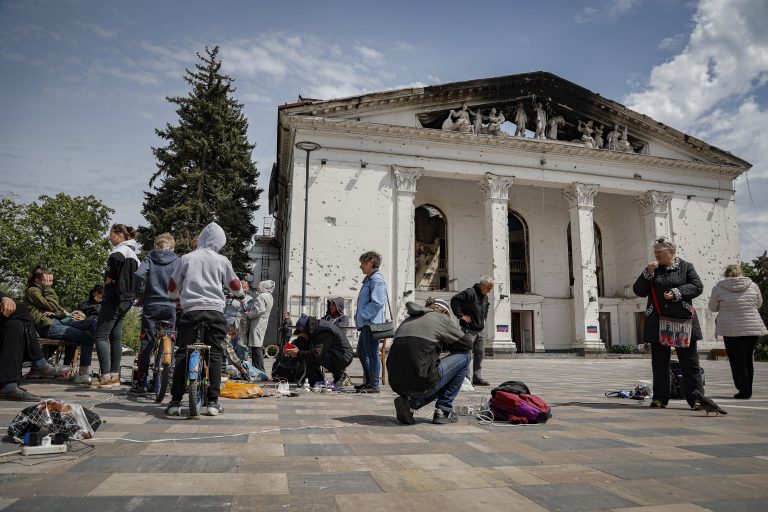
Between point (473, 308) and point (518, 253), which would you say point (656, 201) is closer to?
point (518, 253)

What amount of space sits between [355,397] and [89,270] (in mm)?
32812

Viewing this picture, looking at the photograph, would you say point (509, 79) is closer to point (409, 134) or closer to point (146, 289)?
point (409, 134)

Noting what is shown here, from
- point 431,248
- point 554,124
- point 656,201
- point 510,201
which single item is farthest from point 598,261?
point 431,248

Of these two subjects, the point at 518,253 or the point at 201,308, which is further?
the point at 518,253

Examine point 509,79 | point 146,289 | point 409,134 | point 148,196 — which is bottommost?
point 146,289

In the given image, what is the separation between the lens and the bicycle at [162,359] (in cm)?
577

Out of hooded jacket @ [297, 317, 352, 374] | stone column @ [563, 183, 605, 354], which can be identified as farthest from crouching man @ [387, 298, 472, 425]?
stone column @ [563, 183, 605, 354]

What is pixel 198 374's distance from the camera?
4.89 meters

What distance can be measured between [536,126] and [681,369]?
2193 centimetres

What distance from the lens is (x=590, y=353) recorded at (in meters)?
24.4

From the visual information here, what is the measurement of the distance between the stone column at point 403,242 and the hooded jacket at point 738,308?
15.8 meters

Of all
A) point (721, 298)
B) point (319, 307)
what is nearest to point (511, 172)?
point (319, 307)

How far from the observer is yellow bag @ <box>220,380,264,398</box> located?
688cm

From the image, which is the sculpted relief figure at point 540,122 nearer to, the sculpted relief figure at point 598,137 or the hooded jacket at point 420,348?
the sculpted relief figure at point 598,137
